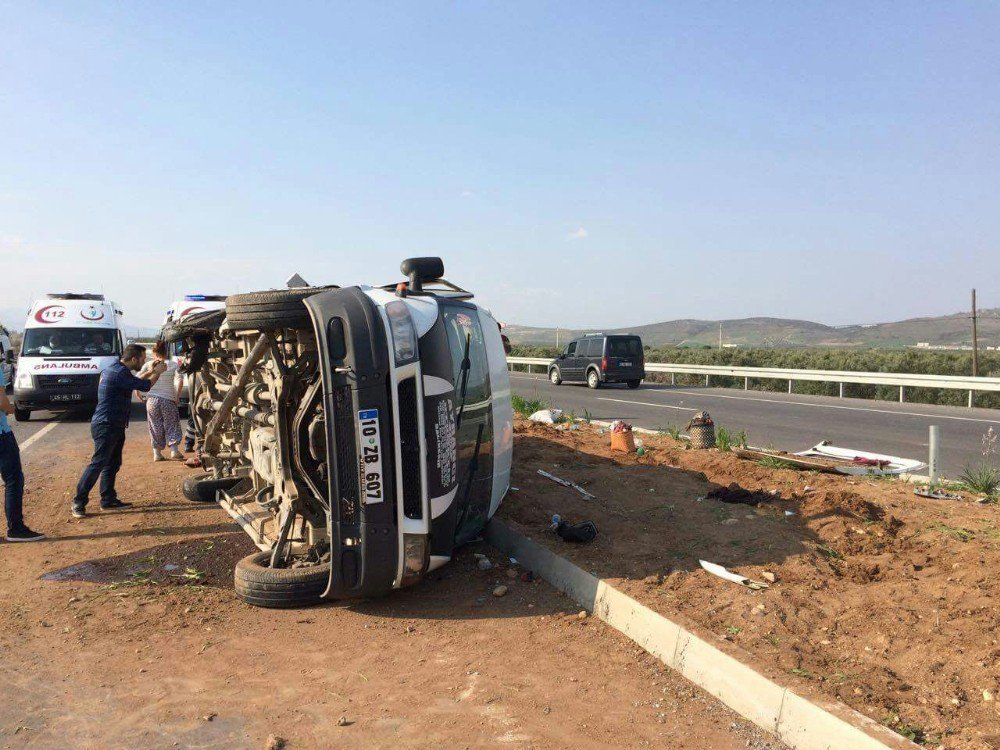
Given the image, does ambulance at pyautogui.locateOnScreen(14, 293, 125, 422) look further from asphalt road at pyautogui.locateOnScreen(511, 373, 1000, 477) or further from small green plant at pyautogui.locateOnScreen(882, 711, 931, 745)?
small green plant at pyautogui.locateOnScreen(882, 711, 931, 745)

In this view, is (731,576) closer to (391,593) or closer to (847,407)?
(391,593)

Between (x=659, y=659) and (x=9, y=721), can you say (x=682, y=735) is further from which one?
(x=9, y=721)

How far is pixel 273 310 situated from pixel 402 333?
91cm

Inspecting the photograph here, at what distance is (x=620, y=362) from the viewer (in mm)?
25422

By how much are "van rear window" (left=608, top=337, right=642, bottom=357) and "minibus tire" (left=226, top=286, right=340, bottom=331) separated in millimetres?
20843

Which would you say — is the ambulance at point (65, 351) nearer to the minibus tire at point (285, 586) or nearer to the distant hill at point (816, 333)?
the minibus tire at point (285, 586)

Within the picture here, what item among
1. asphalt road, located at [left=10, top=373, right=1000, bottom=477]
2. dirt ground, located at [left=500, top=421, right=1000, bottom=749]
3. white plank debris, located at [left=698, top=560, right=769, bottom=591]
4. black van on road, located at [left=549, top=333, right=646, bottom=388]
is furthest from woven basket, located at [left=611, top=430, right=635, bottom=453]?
black van on road, located at [left=549, top=333, right=646, bottom=388]

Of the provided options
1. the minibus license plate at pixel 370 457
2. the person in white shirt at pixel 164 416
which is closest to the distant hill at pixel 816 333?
the person in white shirt at pixel 164 416

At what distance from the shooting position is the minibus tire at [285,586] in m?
5.02

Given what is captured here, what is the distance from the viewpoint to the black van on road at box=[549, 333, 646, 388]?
25375mm

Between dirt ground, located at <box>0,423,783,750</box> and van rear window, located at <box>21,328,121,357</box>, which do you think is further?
van rear window, located at <box>21,328,121,357</box>

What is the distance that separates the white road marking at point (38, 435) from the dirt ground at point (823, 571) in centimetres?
979

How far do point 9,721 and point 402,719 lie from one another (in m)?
1.92

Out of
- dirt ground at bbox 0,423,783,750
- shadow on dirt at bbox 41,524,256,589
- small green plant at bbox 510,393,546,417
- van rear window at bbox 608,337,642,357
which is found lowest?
dirt ground at bbox 0,423,783,750
